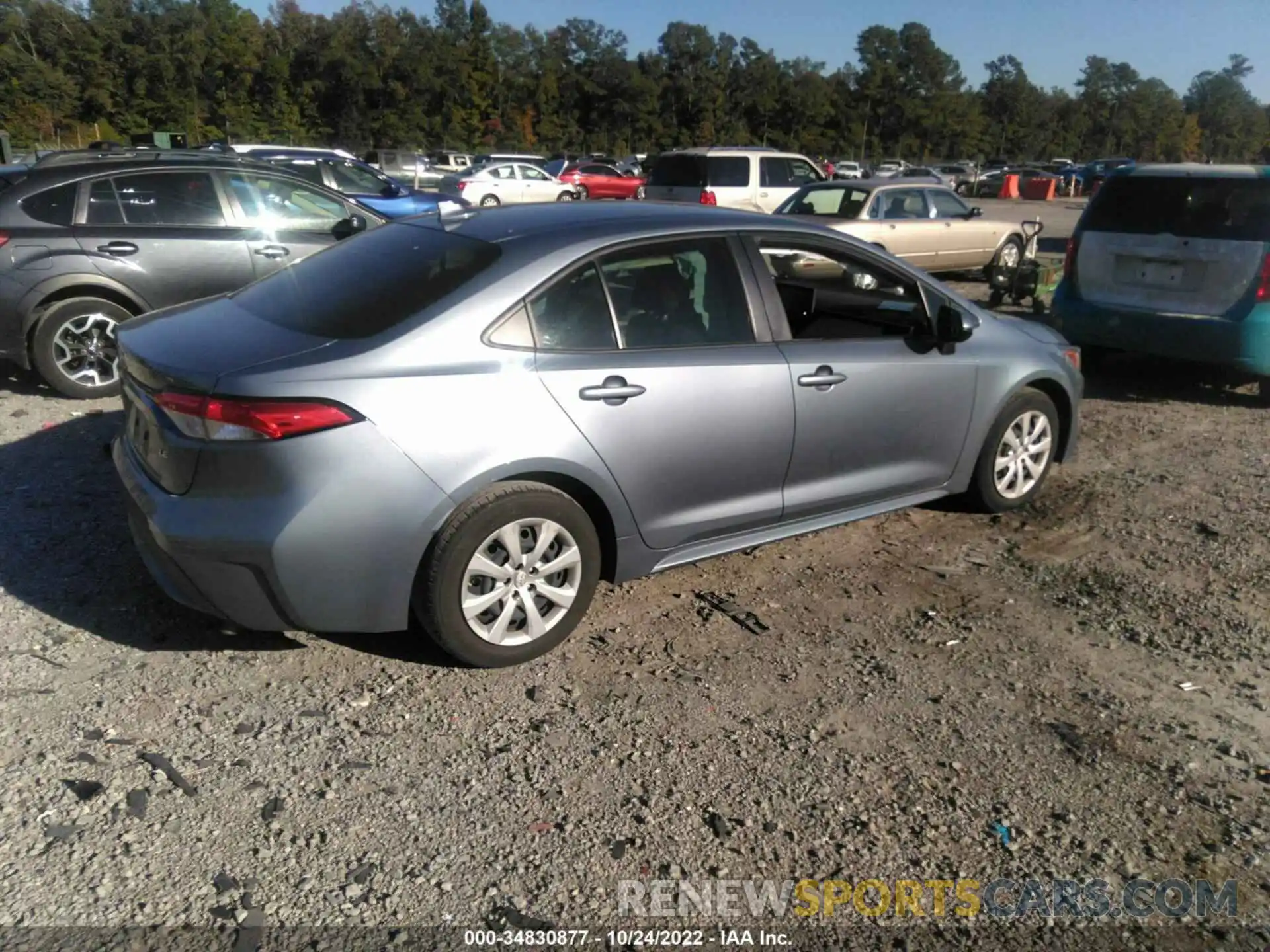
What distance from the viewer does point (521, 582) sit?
372 cm

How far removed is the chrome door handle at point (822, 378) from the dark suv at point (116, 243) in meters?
4.94

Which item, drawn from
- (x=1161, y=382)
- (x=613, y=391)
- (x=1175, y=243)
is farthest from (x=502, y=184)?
(x=613, y=391)

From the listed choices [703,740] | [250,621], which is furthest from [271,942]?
[703,740]

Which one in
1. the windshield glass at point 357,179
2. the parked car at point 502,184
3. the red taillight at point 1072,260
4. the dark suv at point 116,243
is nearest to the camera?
the dark suv at point 116,243

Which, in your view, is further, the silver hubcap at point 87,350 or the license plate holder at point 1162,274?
the license plate holder at point 1162,274

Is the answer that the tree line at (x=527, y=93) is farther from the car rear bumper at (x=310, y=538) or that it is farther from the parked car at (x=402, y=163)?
the car rear bumper at (x=310, y=538)

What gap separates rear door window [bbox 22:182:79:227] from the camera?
707 cm

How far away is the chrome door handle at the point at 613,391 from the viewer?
12.3 feet

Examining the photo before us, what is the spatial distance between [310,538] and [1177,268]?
6.88m

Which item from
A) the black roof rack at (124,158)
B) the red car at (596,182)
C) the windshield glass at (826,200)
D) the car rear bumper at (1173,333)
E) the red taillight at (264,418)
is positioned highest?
the black roof rack at (124,158)

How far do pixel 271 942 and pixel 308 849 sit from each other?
35cm

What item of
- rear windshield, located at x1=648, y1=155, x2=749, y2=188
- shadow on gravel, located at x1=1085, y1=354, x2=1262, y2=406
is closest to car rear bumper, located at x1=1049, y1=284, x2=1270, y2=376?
shadow on gravel, located at x1=1085, y1=354, x2=1262, y2=406

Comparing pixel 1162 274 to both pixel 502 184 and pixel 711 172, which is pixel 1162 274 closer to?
pixel 711 172

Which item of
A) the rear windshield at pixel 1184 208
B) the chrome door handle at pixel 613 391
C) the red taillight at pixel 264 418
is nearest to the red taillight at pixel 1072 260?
the rear windshield at pixel 1184 208
